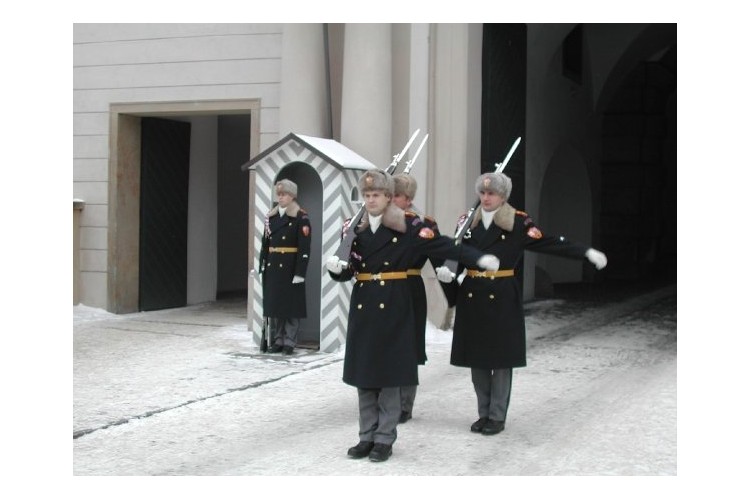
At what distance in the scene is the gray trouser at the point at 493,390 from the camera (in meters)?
6.00

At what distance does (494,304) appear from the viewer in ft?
19.7

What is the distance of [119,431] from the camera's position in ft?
19.5

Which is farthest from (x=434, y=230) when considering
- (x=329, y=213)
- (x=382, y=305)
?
(x=329, y=213)

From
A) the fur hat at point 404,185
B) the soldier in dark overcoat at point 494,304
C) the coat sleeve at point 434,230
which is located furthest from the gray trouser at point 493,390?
the fur hat at point 404,185

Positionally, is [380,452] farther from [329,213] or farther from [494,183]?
[329,213]

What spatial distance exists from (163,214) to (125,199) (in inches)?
26.5

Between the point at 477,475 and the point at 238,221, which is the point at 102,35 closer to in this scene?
the point at 238,221

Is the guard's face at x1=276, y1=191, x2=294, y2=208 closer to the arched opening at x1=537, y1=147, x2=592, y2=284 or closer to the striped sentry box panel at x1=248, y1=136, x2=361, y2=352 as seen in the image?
the striped sentry box panel at x1=248, y1=136, x2=361, y2=352

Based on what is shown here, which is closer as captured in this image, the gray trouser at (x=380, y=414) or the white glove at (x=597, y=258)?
the gray trouser at (x=380, y=414)

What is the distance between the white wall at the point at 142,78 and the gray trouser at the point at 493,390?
5610mm

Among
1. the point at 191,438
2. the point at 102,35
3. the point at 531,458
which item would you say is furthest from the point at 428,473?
the point at 102,35

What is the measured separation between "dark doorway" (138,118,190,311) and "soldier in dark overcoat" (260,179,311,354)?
12.4ft

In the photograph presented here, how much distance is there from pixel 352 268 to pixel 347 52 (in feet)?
18.3

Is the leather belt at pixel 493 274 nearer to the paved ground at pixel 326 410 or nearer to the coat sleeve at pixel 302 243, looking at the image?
the paved ground at pixel 326 410
